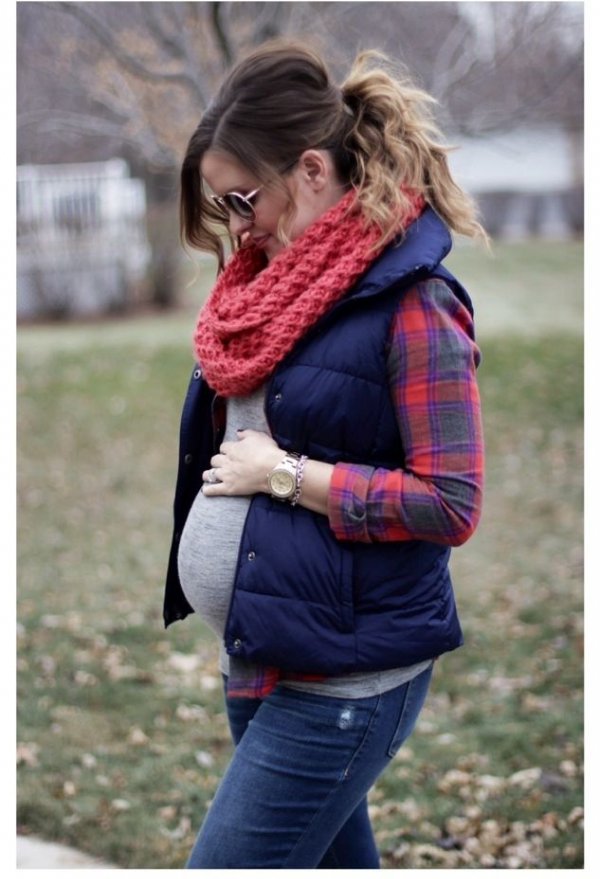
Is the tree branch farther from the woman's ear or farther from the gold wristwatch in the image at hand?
the gold wristwatch

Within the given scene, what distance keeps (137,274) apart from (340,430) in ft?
41.6

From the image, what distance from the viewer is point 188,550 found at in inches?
83.4

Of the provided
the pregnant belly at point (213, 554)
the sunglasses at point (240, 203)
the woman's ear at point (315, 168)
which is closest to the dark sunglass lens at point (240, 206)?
the sunglasses at point (240, 203)

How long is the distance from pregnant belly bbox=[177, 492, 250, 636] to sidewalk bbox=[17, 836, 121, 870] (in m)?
1.74

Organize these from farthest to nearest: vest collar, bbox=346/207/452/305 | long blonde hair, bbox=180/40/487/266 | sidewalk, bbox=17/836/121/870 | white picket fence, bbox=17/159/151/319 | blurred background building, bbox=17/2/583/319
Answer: white picket fence, bbox=17/159/151/319 < blurred background building, bbox=17/2/583/319 < sidewalk, bbox=17/836/121/870 < long blonde hair, bbox=180/40/487/266 < vest collar, bbox=346/207/452/305

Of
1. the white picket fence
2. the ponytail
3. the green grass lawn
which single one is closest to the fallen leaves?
the green grass lawn

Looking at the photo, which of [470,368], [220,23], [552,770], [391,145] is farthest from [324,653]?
[220,23]

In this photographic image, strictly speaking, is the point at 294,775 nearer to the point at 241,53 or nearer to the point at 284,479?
the point at 284,479

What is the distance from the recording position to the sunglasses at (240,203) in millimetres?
2000

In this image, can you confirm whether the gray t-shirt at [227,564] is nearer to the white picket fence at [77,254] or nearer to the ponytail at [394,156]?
the ponytail at [394,156]

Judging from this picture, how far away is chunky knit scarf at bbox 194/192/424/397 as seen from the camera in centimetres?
191

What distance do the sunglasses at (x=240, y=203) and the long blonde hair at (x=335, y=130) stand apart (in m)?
0.04
